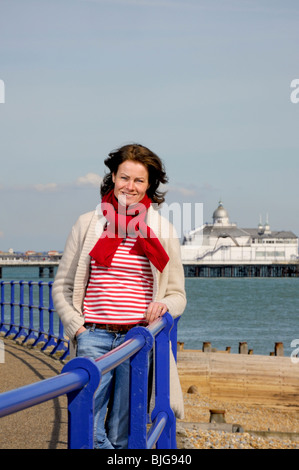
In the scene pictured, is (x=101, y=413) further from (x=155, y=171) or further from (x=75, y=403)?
(x=75, y=403)

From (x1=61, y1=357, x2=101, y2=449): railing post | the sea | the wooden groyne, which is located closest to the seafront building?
the sea

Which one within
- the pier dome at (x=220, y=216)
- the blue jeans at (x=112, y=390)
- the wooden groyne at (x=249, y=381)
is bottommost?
the wooden groyne at (x=249, y=381)

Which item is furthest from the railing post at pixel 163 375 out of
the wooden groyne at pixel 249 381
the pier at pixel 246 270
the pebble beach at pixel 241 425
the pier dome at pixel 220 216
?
the pier dome at pixel 220 216

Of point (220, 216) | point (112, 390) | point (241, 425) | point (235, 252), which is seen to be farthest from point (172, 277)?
point (220, 216)

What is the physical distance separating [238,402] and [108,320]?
9.05 m

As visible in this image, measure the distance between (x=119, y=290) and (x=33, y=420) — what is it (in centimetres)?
308

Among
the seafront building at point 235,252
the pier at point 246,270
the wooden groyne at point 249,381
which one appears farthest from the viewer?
the seafront building at point 235,252

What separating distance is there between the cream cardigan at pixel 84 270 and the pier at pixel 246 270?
128 m

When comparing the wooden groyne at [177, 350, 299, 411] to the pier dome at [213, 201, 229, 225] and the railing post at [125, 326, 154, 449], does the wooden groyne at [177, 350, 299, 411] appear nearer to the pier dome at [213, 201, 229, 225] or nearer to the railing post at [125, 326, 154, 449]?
the railing post at [125, 326, 154, 449]

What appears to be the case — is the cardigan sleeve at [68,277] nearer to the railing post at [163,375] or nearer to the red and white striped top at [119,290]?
the red and white striped top at [119,290]

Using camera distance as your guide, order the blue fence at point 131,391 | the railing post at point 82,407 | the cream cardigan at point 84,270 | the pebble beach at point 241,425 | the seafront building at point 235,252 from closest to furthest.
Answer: the blue fence at point 131,391 < the railing post at point 82,407 < the cream cardigan at point 84,270 < the pebble beach at point 241,425 < the seafront building at point 235,252

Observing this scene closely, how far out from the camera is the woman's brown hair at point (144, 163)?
3.45m

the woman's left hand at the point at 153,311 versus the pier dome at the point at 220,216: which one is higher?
the pier dome at the point at 220,216
